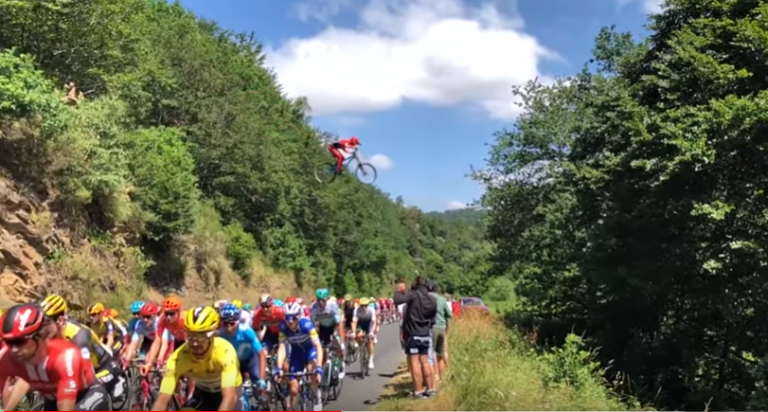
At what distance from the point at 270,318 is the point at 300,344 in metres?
0.87

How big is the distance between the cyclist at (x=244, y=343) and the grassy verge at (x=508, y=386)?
3053 mm

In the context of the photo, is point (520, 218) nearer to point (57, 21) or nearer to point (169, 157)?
point (169, 157)

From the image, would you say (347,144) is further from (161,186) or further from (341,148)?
(161,186)

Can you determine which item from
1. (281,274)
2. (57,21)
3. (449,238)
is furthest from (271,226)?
(449,238)

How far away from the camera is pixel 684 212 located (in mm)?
16203

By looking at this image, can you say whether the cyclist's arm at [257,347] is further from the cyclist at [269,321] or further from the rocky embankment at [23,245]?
Answer: the rocky embankment at [23,245]

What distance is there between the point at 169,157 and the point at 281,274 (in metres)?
20.6

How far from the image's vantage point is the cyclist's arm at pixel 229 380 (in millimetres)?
5172

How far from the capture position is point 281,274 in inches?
1877

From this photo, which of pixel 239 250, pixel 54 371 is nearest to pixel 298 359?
pixel 54 371

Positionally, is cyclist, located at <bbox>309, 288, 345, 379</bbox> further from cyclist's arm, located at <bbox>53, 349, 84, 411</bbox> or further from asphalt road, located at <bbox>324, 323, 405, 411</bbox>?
cyclist's arm, located at <bbox>53, 349, 84, 411</bbox>

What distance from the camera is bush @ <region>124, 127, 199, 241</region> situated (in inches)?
1037

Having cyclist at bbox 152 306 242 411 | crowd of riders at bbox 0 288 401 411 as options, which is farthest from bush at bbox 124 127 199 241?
cyclist at bbox 152 306 242 411

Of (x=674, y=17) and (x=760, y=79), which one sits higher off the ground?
(x=674, y=17)
